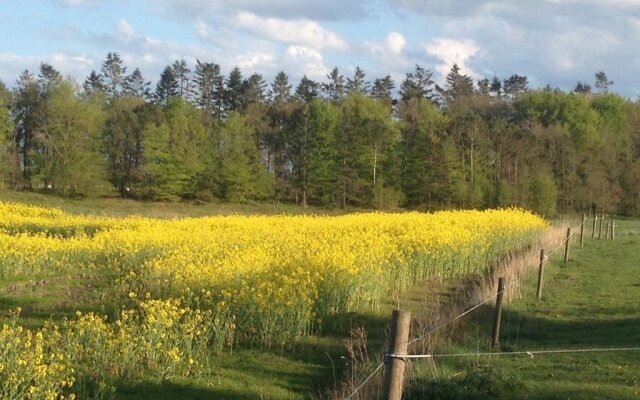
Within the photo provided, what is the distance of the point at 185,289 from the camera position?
12.9m

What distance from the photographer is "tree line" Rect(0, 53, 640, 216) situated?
57.7 m

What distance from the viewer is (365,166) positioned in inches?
2447

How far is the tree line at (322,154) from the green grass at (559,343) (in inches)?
1465

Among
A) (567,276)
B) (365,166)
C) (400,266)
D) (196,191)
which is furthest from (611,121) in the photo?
(400,266)

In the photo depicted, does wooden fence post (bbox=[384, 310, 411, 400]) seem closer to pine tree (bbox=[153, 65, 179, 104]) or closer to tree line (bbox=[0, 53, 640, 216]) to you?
tree line (bbox=[0, 53, 640, 216])

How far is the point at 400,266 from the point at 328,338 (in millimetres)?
4711

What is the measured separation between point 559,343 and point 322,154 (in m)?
50.9

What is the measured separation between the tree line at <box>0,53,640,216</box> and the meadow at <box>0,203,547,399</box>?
33232 mm

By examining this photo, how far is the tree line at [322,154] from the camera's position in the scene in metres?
57.7

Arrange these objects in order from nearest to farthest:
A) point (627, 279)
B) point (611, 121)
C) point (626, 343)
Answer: point (626, 343) < point (627, 279) < point (611, 121)

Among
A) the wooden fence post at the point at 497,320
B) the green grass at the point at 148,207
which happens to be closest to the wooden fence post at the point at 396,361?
the wooden fence post at the point at 497,320

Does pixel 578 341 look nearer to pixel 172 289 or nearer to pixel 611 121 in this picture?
pixel 172 289

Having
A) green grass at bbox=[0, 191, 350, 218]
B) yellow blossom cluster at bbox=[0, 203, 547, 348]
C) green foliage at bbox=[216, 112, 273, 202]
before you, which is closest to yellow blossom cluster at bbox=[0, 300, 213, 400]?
yellow blossom cluster at bbox=[0, 203, 547, 348]

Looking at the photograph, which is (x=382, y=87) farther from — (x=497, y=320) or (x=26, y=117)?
(x=497, y=320)
